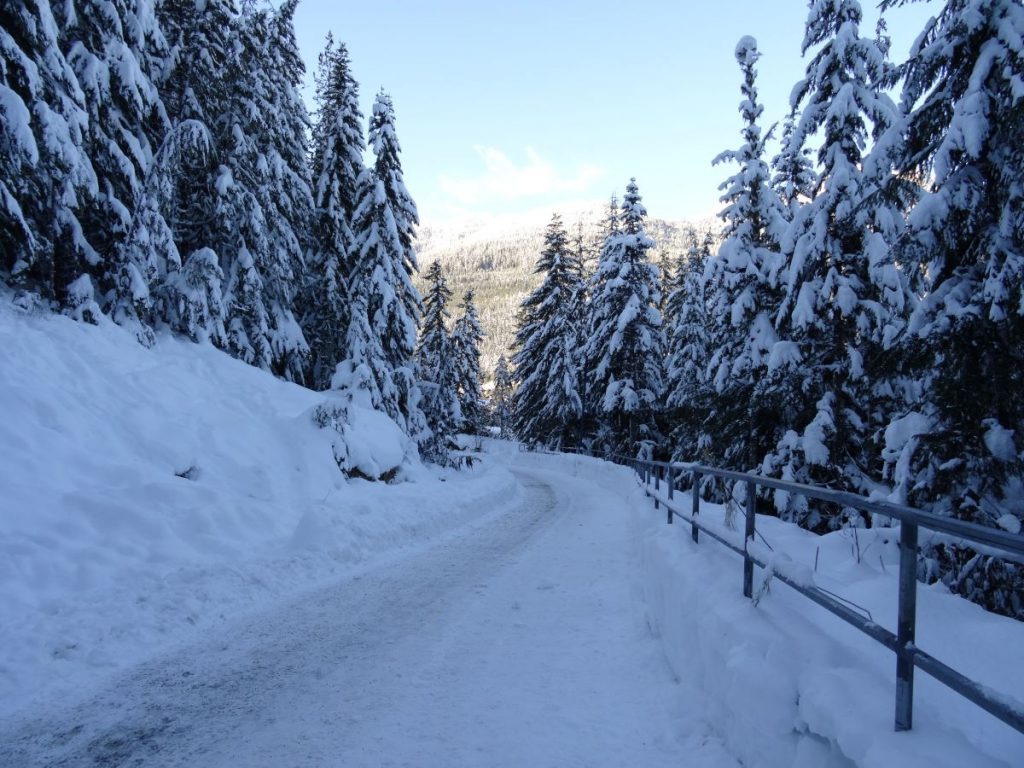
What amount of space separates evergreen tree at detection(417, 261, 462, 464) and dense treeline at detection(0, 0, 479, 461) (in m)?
0.77

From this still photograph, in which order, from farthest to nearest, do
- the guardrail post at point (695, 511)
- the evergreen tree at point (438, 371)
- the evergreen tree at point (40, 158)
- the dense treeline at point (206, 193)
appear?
the evergreen tree at point (438, 371)
the dense treeline at point (206, 193)
the evergreen tree at point (40, 158)
the guardrail post at point (695, 511)

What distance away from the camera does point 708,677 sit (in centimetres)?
422

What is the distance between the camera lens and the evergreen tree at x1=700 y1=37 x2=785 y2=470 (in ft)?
48.2

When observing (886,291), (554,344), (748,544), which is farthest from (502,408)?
(748,544)

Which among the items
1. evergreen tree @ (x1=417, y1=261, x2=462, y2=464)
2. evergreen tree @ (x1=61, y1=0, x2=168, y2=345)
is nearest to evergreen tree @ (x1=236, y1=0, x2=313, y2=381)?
evergreen tree @ (x1=61, y1=0, x2=168, y2=345)

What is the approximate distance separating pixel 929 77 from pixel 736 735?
7968 mm

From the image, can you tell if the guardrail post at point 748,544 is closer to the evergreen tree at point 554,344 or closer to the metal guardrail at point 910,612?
the metal guardrail at point 910,612

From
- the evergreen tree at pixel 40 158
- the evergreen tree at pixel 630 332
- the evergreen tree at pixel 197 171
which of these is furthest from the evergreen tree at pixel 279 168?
the evergreen tree at pixel 630 332

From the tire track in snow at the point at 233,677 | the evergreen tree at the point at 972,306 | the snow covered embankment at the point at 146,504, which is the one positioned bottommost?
the tire track in snow at the point at 233,677

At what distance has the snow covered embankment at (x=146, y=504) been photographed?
539cm

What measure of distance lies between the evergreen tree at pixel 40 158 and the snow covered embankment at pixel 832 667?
36.9 ft

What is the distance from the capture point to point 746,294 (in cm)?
1590

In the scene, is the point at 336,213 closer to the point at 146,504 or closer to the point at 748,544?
the point at 146,504

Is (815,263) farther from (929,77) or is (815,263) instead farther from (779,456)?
(929,77)
